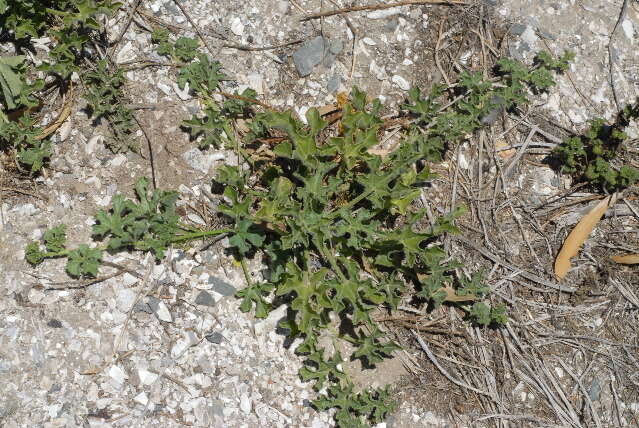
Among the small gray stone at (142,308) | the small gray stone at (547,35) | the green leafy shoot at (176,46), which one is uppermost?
the small gray stone at (547,35)

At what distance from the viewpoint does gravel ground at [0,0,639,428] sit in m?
3.27

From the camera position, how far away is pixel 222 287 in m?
3.55

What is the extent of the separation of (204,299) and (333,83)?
1.58 meters

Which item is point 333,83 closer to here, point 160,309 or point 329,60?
point 329,60

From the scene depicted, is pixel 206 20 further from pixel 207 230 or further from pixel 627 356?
pixel 627 356

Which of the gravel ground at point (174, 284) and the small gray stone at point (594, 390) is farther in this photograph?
the small gray stone at point (594, 390)

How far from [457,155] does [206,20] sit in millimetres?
1821

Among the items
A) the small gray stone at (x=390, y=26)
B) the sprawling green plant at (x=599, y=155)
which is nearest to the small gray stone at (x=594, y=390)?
the sprawling green plant at (x=599, y=155)

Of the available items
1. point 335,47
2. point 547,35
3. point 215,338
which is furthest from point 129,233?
point 547,35

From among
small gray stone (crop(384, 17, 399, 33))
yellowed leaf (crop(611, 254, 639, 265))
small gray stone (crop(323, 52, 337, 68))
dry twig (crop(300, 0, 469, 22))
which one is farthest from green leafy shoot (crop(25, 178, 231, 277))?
yellowed leaf (crop(611, 254, 639, 265))

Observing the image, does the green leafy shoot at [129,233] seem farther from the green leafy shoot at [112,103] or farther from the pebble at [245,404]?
the pebble at [245,404]

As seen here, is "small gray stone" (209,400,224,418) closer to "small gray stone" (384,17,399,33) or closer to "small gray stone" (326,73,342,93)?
"small gray stone" (326,73,342,93)

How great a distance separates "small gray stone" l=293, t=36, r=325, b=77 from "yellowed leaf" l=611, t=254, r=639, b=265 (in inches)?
92.9

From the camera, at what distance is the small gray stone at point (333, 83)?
12.9ft
